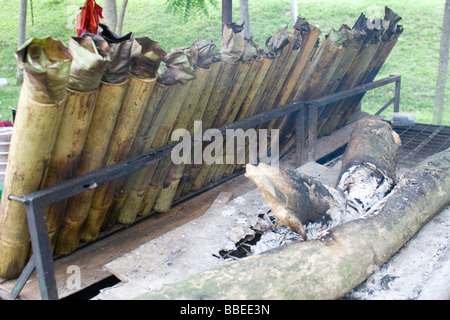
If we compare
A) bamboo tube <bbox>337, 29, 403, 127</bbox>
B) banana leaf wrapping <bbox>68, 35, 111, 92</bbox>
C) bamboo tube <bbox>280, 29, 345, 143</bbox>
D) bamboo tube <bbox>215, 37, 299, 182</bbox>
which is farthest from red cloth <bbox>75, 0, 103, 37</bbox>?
bamboo tube <bbox>337, 29, 403, 127</bbox>

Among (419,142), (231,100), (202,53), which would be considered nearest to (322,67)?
(231,100)

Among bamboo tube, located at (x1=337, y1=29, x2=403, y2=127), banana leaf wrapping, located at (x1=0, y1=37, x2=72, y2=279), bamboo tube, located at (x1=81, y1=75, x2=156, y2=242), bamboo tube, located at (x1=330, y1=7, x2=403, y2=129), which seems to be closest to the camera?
banana leaf wrapping, located at (x1=0, y1=37, x2=72, y2=279)

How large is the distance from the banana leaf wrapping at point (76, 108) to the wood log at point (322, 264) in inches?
41.8

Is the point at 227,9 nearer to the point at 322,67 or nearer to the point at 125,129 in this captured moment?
the point at 322,67

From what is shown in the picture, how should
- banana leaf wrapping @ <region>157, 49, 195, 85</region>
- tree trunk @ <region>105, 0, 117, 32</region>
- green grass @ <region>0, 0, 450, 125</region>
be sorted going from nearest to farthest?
banana leaf wrapping @ <region>157, 49, 195, 85</region> → tree trunk @ <region>105, 0, 117, 32</region> → green grass @ <region>0, 0, 450, 125</region>

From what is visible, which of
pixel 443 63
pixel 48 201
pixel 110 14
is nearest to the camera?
pixel 48 201

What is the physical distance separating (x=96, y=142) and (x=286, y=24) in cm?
1236

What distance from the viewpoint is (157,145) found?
11.4ft

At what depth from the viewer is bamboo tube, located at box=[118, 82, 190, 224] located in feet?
10.9

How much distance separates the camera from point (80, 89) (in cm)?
258

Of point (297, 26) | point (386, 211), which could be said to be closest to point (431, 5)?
point (297, 26)

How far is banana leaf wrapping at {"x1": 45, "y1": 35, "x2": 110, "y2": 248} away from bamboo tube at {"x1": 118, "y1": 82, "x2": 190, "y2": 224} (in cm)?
69

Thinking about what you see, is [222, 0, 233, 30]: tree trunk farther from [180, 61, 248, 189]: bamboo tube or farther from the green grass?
the green grass
